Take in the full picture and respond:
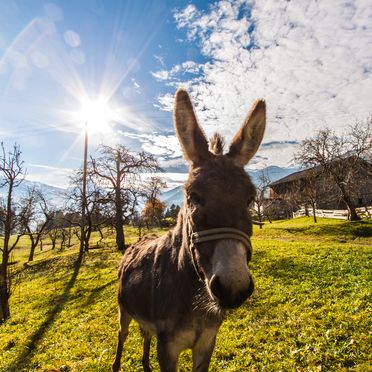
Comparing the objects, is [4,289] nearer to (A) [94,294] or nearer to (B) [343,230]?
(A) [94,294]

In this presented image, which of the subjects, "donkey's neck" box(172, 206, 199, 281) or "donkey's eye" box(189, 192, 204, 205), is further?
"donkey's neck" box(172, 206, 199, 281)

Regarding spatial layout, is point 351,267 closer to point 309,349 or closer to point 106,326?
point 309,349

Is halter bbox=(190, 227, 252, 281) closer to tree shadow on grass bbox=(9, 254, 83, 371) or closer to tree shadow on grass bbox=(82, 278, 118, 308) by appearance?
tree shadow on grass bbox=(9, 254, 83, 371)

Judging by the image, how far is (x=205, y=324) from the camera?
3.04 meters

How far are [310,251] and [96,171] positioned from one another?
82.1ft

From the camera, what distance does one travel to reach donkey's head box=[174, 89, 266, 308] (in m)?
1.89

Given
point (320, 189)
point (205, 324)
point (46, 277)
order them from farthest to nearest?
point (320, 189) < point (46, 277) < point (205, 324)

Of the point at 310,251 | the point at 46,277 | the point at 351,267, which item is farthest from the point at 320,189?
the point at 46,277

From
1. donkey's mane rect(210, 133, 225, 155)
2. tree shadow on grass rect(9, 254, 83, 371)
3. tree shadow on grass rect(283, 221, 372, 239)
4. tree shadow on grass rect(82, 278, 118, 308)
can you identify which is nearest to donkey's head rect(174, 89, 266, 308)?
donkey's mane rect(210, 133, 225, 155)

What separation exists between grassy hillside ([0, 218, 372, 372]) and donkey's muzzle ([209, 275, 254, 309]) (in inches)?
179

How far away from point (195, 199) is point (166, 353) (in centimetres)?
197

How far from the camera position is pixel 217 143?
326 cm

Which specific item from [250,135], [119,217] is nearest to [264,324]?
[250,135]

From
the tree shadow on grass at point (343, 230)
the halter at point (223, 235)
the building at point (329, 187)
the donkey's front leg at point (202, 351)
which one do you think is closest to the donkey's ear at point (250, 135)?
the halter at point (223, 235)
